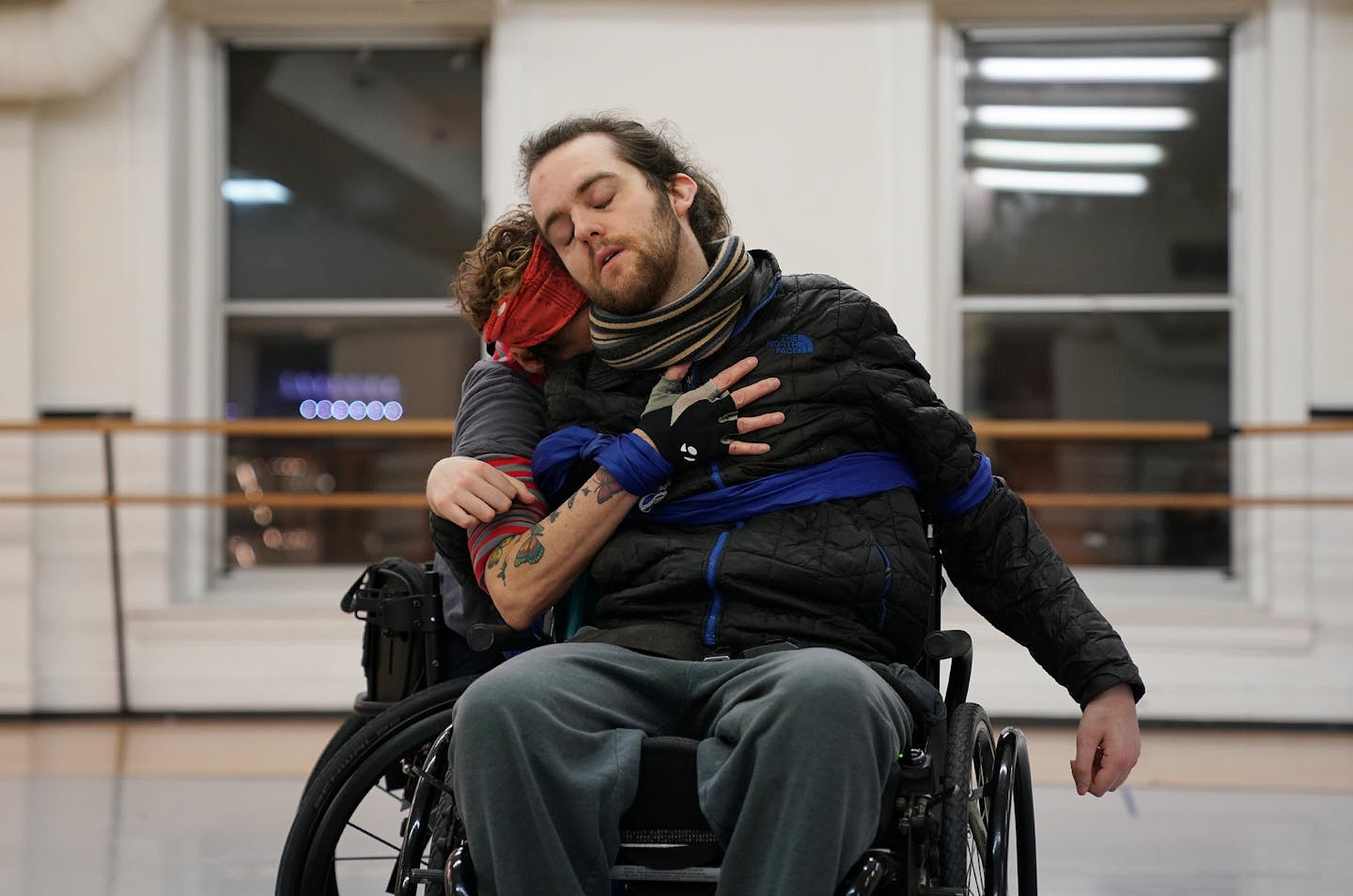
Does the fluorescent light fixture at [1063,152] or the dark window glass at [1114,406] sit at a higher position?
the fluorescent light fixture at [1063,152]

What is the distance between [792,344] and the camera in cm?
176

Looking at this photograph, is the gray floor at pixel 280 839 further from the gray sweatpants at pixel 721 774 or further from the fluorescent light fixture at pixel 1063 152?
the fluorescent light fixture at pixel 1063 152

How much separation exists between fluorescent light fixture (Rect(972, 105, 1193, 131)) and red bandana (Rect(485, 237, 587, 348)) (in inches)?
125

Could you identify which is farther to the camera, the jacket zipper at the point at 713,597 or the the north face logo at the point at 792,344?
the the north face logo at the point at 792,344

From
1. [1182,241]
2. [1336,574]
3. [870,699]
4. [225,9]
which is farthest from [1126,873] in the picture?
[225,9]

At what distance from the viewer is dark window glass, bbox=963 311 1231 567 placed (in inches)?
182

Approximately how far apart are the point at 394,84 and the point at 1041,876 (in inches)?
131

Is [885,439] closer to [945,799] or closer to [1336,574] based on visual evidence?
[945,799]

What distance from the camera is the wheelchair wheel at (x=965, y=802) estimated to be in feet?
4.60

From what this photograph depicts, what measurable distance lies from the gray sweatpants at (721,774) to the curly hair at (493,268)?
0.59 m

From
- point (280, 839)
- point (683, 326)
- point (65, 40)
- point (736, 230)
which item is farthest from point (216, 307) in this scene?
point (683, 326)

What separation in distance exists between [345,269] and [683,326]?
337cm

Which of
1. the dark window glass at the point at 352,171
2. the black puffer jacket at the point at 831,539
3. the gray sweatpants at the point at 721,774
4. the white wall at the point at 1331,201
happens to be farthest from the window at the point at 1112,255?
the gray sweatpants at the point at 721,774

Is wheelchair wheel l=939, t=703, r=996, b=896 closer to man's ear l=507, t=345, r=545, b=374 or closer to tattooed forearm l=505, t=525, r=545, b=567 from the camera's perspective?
tattooed forearm l=505, t=525, r=545, b=567
